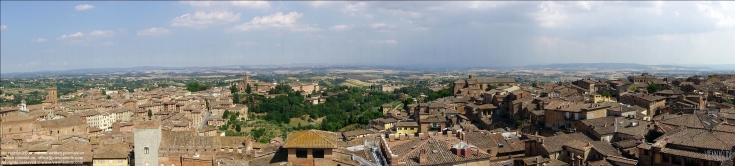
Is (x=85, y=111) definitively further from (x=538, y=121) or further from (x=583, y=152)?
(x=583, y=152)

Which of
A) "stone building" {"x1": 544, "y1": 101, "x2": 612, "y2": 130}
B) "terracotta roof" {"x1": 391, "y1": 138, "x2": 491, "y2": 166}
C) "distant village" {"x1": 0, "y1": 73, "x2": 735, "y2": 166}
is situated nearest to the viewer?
"terracotta roof" {"x1": 391, "y1": 138, "x2": 491, "y2": 166}

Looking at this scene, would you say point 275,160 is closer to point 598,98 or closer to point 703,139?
point 703,139

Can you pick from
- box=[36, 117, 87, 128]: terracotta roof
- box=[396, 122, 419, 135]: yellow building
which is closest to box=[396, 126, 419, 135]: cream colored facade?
box=[396, 122, 419, 135]: yellow building

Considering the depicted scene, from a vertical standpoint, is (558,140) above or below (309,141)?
below

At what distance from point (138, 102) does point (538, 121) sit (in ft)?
212

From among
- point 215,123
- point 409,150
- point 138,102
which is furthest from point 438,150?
point 138,102

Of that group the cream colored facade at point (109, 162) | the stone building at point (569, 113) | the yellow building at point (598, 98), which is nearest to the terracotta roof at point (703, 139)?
the stone building at point (569, 113)

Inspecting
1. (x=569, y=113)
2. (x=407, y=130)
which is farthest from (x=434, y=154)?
(x=407, y=130)

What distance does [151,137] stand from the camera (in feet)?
66.4

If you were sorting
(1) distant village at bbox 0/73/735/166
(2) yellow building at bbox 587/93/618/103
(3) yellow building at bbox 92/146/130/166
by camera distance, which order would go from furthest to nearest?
(2) yellow building at bbox 587/93/618/103 < (3) yellow building at bbox 92/146/130/166 < (1) distant village at bbox 0/73/735/166

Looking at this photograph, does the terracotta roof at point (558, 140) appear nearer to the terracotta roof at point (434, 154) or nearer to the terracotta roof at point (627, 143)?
the terracotta roof at point (627, 143)

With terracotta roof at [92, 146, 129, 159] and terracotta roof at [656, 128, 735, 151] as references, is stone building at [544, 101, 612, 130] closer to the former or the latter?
terracotta roof at [656, 128, 735, 151]

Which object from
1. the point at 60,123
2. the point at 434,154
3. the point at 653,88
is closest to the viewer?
the point at 434,154

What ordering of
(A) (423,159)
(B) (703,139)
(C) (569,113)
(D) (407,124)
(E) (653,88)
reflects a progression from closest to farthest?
(A) (423,159) < (B) (703,139) < (C) (569,113) < (D) (407,124) < (E) (653,88)
